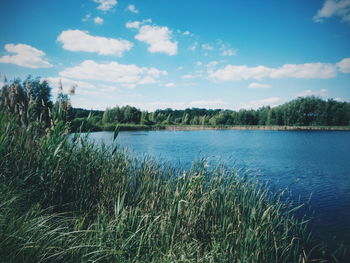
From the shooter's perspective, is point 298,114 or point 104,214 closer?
point 104,214

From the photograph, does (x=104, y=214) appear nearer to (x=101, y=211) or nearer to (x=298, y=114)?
(x=101, y=211)

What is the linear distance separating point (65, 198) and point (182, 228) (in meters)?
2.54

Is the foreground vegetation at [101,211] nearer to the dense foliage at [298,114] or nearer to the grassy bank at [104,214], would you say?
the grassy bank at [104,214]

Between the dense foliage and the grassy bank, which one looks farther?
the dense foliage

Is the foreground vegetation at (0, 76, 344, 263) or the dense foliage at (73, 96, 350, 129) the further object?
the dense foliage at (73, 96, 350, 129)

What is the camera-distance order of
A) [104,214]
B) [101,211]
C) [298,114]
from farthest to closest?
[298,114] → [101,211] → [104,214]

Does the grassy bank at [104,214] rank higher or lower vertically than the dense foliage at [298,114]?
lower

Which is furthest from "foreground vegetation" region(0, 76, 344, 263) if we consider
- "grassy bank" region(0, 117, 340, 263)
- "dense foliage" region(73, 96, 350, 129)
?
"dense foliage" region(73, 96, 350, 129)

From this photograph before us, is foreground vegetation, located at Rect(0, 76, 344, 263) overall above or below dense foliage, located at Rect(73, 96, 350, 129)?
below

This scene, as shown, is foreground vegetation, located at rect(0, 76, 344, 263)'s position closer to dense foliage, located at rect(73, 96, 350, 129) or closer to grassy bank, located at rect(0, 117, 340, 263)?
grassy bank, located at rect(0, 117, 340, 263)

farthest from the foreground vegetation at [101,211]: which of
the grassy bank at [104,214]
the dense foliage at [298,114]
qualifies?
the dense foliage at [298,114]

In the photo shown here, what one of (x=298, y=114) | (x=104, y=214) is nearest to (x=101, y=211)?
(x=104, y=214)

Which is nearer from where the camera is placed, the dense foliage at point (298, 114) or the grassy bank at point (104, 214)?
the grassy bank at point (104, 214)

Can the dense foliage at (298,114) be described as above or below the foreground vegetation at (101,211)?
above
